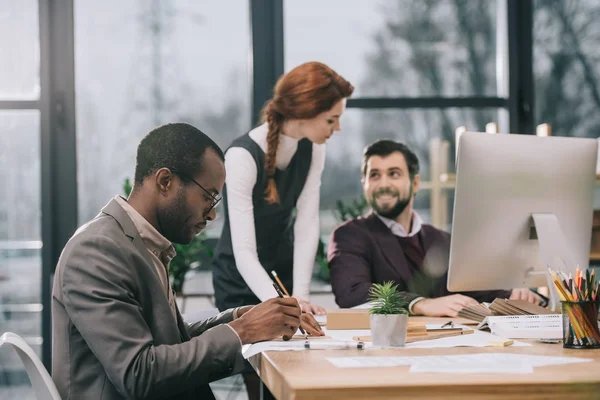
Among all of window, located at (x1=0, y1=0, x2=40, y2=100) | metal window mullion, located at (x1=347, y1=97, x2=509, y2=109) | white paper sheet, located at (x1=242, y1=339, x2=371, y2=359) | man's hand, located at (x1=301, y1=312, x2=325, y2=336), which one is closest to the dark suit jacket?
man's hand, located at (x1=301, y1=312, x2=325, y2=336)

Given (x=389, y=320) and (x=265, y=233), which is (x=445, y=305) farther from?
(x=265, y=233)

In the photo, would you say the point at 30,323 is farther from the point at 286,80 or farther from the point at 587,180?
the point at 587,180

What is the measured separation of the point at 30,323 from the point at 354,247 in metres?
2.09

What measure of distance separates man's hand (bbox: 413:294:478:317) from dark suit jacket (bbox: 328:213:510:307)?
37 centimetres

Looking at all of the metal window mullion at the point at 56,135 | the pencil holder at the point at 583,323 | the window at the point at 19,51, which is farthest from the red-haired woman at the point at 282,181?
the window at the point at 19,51

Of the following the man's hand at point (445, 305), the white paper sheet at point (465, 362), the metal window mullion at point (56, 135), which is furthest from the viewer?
the metal window mullion at point (56, 135)

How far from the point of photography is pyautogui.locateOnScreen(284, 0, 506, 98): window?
4137mm

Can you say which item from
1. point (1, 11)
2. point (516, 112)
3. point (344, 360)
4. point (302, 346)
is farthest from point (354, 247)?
point (1, 11)

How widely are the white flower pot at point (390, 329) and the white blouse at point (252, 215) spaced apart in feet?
2.95

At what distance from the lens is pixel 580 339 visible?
1527 millimetres

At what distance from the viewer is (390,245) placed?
2.71 meters

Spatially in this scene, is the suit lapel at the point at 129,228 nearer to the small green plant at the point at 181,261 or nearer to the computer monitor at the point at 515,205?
the computer monitor at the point at 515,205

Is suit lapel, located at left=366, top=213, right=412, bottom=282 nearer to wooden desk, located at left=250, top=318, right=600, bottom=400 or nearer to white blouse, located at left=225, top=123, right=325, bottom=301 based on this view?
white blouse, located at left=225, top=123, right=325, bottom=301

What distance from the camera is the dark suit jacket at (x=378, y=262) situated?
262 centimetres
